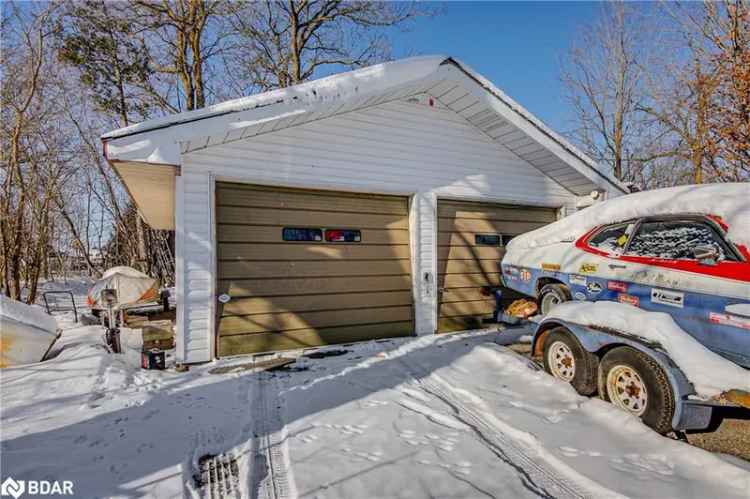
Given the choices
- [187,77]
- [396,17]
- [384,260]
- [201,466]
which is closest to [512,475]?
[201,466]

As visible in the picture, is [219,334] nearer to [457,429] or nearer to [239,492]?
[239,492]

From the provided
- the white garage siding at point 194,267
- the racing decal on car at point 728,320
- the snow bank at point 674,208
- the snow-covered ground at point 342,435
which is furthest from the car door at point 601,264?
the white garage siding at point 194,267

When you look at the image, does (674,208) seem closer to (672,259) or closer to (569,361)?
(672,259)

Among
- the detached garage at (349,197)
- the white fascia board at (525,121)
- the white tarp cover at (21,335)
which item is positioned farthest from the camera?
the white fascia board at (525,121)

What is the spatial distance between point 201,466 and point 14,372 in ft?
11.7

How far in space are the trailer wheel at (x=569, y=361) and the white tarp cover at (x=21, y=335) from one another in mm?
6540

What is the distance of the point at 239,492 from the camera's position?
2.22 meters

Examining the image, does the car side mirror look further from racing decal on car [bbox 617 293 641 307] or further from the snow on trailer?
racing decal on car [bbox 617 293 641 307]

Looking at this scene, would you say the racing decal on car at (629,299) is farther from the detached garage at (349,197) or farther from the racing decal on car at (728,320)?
the detached garage at (349,197)

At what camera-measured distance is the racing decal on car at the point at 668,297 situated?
306 centimetres

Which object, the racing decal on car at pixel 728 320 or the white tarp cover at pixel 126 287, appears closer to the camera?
the racing decal on car at pixel 728 320

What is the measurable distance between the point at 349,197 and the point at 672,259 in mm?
4280

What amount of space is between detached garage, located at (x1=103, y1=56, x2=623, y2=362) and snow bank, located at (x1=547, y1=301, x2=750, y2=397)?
128 inches

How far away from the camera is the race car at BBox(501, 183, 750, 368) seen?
273cm
